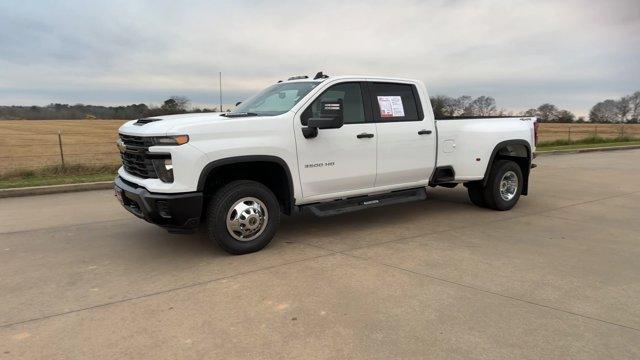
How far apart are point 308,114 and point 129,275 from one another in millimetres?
2535

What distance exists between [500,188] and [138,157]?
17.6 feet

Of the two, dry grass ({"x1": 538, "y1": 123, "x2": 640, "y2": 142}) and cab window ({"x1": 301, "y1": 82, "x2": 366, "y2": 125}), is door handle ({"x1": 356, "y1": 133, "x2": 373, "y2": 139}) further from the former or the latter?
dry grass ({"x1": 538, "y1": 123, "x2": 640, "y2": 142})

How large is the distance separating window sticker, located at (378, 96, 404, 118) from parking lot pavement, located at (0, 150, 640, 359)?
1508mm

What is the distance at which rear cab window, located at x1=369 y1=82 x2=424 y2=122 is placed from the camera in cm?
629

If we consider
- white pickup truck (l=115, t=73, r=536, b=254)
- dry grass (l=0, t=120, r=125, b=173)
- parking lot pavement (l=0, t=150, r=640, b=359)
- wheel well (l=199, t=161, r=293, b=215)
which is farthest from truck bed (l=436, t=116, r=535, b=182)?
dry grass (l=0, t=120, r=125, b=173)

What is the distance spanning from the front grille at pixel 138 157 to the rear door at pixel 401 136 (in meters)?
2.76

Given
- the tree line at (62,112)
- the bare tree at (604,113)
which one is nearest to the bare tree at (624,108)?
the bare tree at (604,113)

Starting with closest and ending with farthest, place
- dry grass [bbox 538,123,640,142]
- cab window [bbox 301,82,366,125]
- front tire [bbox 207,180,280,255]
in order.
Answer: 1. front tire [bbox 207,180,280,255]
2. cab window [bbox 301,82,366,125]
3. dry grass [bbox 538,123,640,142]

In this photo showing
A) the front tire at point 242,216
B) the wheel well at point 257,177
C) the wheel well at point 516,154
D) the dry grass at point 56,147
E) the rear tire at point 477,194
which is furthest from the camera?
the dry grass at point 56,147

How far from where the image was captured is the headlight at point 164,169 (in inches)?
188

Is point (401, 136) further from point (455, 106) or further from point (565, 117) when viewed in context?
point (565, 117)

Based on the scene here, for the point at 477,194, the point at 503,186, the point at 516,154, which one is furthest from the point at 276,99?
the point at 516,154

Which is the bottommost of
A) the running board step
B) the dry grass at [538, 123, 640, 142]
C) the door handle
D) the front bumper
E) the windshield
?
the dry grass at [538, 123, 640, 142]

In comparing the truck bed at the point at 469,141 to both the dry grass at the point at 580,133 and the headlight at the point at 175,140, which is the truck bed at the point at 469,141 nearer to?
the headlight at the point at 175,140
